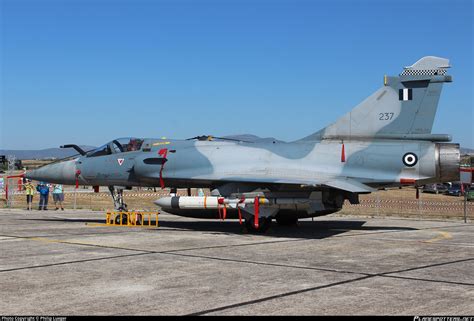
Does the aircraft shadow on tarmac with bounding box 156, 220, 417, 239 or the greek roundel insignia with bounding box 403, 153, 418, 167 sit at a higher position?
the greek roundel insignia with bounding box 403, 153, 418, 167

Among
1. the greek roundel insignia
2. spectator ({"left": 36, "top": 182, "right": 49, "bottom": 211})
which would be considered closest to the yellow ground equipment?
the greek roundel insignia

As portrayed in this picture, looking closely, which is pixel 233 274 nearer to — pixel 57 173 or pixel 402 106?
pixel 402 106

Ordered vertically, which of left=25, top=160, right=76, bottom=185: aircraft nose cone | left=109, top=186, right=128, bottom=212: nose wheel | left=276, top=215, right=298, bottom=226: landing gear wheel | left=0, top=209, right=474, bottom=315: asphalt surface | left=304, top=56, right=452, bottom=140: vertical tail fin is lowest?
left=0, top=209, right=474, bottom=315: asphalt surface

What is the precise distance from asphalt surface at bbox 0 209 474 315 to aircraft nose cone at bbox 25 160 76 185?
3.65 m

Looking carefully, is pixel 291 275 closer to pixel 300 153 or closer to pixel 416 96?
pixel 300 153

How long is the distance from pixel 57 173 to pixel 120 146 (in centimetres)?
254

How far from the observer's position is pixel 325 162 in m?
15.7

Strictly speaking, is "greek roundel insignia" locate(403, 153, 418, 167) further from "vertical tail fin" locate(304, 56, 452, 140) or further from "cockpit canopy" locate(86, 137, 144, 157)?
"cockpit canopy" locate(86, 137, 144, 157)

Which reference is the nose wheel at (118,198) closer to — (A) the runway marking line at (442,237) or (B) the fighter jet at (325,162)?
(B) the fighter jet at (325,162)

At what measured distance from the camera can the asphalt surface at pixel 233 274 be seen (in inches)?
249

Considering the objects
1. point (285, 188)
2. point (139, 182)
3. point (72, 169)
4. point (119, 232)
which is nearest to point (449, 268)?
point (285, 188)

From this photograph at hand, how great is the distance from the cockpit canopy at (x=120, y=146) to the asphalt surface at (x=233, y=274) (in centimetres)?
373

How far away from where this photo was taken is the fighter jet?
49.6 ft

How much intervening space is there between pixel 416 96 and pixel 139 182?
9.17m
